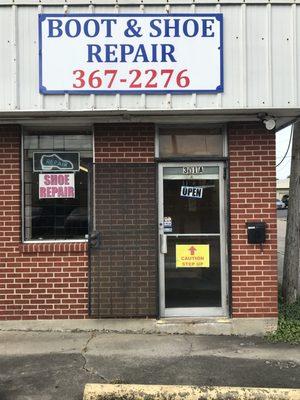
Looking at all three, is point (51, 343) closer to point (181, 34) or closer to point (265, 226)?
point (265, 226)

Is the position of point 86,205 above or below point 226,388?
above

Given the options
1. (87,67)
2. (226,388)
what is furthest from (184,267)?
(87,67)

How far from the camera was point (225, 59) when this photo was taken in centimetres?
Answer: 602

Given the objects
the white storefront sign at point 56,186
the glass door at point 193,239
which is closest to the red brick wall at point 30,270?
the white storefront sign at point 56,186

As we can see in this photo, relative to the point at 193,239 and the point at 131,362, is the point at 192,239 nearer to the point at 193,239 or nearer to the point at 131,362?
the point at 193,239

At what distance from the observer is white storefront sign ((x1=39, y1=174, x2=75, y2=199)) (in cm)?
667

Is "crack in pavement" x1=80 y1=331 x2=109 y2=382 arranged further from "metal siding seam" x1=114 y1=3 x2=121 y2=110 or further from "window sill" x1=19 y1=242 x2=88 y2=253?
"metal siding seam" x1=114 y1=3 x2=121 y2=110

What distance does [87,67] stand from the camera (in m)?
5.96

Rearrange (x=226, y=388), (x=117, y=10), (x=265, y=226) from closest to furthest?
(x=226, y=388)
(x=117, y=10)
(x=265, y=226)

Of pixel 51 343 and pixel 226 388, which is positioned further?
pixel 51 343

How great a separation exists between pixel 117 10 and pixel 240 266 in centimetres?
348

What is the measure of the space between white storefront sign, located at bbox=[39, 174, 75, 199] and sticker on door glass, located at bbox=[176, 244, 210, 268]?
1.60 m

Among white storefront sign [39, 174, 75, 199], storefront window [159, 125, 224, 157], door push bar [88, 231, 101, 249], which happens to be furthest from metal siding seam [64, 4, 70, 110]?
Result: door push bar [88, 231, 101, 249]

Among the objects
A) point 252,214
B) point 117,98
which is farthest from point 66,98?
point 252,214
